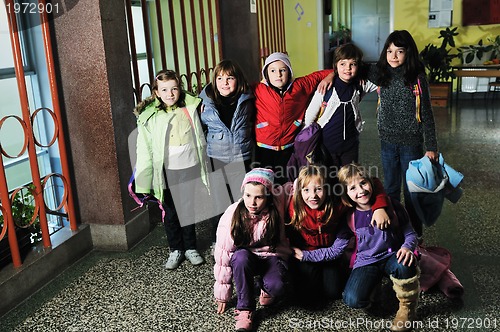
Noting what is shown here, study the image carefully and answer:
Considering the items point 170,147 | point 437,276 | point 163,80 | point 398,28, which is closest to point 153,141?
point 170,147

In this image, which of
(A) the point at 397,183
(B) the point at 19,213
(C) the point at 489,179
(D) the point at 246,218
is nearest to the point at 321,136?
(A) the point at 397,183

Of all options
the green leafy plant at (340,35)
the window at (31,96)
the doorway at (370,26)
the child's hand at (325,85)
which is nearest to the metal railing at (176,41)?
the window at (31,96)

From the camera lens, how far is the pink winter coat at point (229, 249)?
2.46 meters

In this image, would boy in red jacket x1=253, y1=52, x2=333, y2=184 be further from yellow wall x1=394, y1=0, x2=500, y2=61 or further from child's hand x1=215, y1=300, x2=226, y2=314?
yellow wall x1=394, y1=0, x2=500, y2=61

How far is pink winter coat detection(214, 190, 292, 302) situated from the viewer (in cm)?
246

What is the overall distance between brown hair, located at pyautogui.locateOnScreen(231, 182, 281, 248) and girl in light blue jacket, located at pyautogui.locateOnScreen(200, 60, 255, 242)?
1.88ft

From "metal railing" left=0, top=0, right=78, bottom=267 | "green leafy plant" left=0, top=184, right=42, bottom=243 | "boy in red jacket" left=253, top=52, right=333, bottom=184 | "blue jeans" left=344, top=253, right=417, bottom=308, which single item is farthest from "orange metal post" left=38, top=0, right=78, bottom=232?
"blue jeans" left=344, top=253, right=417, bottom=308

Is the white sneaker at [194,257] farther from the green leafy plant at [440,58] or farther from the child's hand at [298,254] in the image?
the green leafy plant at [440,58]

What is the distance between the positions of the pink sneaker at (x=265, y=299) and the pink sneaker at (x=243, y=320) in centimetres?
15

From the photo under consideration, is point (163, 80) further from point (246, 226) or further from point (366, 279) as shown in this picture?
point (366, 279)

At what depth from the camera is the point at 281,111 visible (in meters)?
2.94

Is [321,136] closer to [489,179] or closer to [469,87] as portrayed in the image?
[489,179]

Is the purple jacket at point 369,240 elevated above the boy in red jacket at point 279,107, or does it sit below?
below

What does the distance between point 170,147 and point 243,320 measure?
3.57 feet
